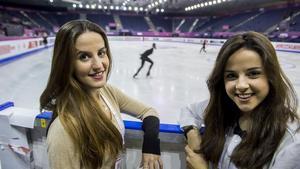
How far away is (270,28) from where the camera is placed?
76.5ft

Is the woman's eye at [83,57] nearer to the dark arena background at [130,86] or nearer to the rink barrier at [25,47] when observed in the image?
the dark arena background at [130,86]

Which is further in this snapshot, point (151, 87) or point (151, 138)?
point (151, 87)

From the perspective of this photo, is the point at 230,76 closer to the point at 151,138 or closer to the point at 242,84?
the point at 242,84

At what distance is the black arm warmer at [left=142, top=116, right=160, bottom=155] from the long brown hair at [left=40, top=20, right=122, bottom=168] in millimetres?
298

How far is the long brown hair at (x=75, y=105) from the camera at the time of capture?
33.3 inches

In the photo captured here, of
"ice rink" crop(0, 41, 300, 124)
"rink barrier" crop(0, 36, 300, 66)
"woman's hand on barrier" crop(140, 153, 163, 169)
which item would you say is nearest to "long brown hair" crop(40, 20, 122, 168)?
"woman's hand on barrier" crop(140, 153, 163, 169)

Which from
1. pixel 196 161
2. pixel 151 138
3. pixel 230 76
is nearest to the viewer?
pixel 230 76

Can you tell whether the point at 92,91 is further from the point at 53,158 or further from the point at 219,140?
the point at 219,140

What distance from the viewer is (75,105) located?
867 millimetres

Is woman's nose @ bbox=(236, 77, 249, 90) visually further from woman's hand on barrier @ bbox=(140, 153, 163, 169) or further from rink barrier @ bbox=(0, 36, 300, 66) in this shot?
rink barrier @ bbox=(0, 36, 300, 66)

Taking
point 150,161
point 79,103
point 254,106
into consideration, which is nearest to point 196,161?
point 150,161

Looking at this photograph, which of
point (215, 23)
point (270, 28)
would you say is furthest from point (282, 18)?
point (215, 23)

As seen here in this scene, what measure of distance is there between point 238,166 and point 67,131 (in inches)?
25.4

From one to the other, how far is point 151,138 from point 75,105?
18.4 inches
